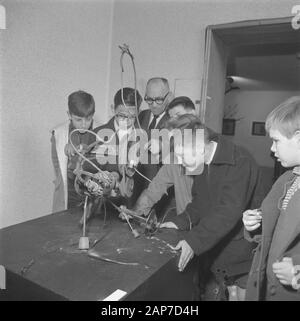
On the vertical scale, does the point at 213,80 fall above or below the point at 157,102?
above

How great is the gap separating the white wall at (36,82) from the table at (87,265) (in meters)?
0.89

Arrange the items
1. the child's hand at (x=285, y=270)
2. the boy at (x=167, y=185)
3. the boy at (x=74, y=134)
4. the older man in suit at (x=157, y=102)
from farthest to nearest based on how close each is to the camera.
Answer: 1. the older man in suit at (x=157, y=102)
2. the boy at (x=74, y=134)
3. the boy at (x=167, y=185)
4. the child's hand at (x=285, y=270)

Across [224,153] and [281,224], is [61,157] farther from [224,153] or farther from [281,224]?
[281,224]

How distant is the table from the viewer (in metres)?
0.77

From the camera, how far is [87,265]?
0.87m

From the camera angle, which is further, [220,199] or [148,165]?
[148,165]

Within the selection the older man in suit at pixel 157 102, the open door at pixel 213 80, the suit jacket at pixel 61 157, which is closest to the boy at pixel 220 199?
the older man in suit at pixel 157 102

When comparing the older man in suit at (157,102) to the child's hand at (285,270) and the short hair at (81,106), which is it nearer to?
the short hair at (81,106)

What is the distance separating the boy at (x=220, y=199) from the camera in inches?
41.9

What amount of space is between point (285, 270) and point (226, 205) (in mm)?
337

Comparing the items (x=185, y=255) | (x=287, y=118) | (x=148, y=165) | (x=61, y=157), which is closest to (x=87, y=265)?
(x=185, y=255)

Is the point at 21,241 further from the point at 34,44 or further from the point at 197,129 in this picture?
the point at 34,44

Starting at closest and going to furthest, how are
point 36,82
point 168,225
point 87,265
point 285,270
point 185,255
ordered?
point 285,270, point 87,265, point 185,255, point 168,225, point 36,82

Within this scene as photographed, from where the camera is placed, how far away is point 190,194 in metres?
1.38
